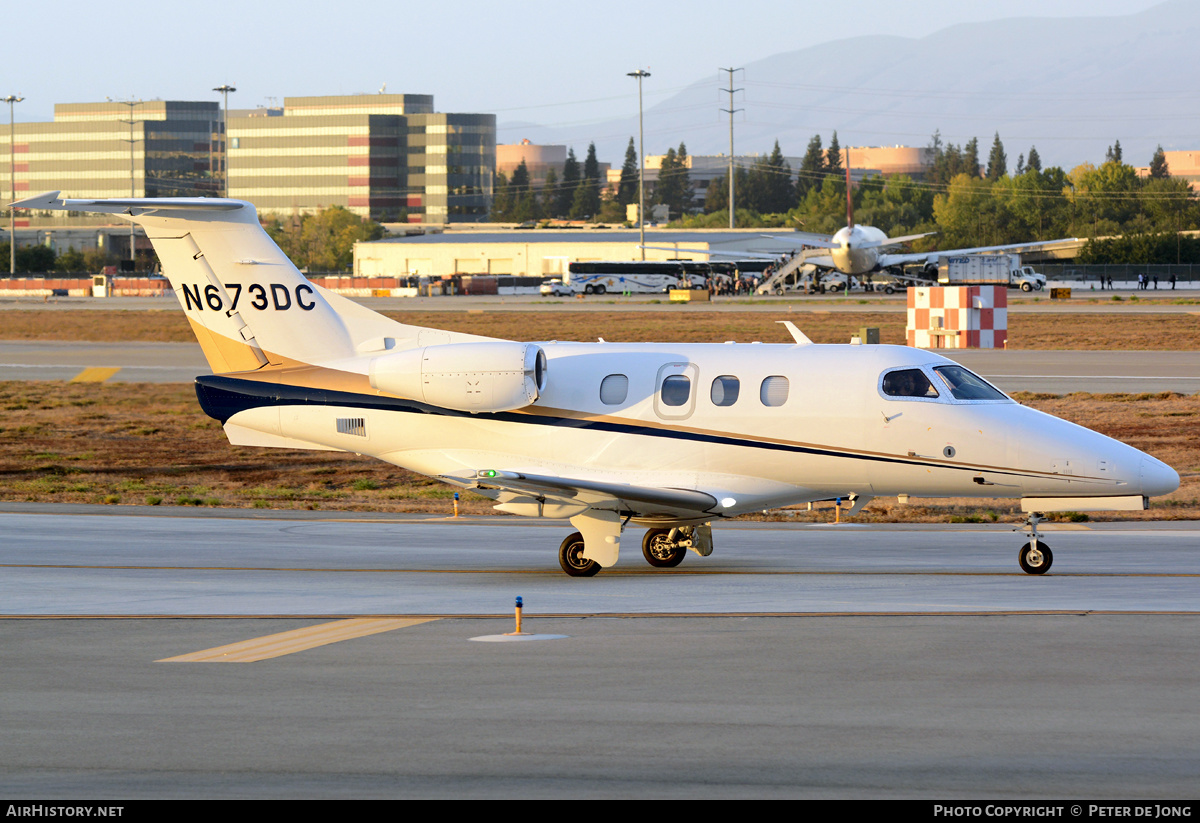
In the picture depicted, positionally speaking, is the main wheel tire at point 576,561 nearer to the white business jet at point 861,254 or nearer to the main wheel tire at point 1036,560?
the main wheel tire at point 1036,560

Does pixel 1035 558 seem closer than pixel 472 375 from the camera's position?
Yes

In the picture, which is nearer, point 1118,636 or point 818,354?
point 1118,636

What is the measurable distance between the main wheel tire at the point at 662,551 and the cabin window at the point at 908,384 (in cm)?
372

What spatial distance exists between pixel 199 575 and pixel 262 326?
12.6 ft

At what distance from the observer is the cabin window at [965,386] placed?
17406 millimetres

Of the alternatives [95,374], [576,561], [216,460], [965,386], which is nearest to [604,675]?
[576,561]

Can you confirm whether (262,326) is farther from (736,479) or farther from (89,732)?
(89,732)

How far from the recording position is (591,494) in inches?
671

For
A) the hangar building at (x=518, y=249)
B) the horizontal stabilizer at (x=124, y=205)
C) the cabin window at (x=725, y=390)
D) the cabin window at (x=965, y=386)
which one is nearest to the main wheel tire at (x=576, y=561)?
the cabin window at (x=725, y=390)

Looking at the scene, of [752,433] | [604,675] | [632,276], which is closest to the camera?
[604,675]

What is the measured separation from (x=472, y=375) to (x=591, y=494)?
7.94 ft

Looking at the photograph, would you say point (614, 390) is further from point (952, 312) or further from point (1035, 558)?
point (952, 312)

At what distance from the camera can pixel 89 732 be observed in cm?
1012
